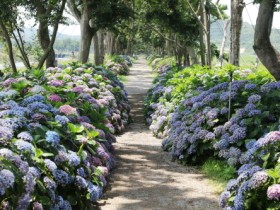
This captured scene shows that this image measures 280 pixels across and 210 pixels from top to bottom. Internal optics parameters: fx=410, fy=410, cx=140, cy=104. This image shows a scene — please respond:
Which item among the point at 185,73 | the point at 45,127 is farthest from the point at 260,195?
the point at 185,73

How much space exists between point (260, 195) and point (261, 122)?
6.40 feet

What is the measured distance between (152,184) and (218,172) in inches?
41.5

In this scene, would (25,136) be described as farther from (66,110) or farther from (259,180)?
(259,180)

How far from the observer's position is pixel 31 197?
12.1ft

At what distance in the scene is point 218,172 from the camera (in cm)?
637

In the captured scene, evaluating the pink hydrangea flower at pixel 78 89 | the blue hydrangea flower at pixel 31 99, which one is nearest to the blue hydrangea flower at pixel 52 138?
the blue hydrangea flower at pixel 31 99

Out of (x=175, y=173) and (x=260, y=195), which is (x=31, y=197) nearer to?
(x=260, y=195)

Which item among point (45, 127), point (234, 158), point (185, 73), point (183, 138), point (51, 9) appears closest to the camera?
point (45, 127)

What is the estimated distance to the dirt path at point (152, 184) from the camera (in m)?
5.32

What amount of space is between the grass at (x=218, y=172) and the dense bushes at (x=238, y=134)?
135mm

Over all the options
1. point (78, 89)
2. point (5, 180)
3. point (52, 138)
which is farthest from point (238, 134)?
point (78, 89)

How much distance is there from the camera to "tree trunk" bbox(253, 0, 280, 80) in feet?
21.4

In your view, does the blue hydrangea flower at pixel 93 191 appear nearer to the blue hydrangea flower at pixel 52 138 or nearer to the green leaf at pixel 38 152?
the blue hydrangea flower at pixel 52 138

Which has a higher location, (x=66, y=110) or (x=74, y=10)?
(x=74, y=10)
